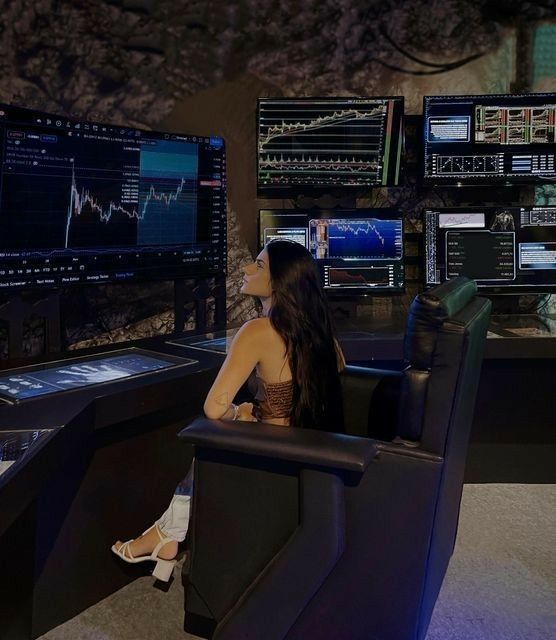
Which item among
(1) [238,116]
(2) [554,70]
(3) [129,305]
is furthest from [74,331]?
(2) [554,70]

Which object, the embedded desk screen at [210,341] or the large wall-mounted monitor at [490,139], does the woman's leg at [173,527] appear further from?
the large wall-mounted monitor at [490,139]

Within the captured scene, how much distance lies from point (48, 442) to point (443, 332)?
885 millimetres

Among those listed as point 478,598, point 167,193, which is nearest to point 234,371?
point 478,598

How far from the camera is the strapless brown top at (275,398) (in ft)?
6.32

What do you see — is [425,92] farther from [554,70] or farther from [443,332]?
[443,332]

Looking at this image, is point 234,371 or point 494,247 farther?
point 494,247

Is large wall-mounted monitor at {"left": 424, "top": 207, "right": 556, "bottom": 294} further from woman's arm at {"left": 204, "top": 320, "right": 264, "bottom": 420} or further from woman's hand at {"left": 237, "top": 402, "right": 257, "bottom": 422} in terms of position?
woman's arm at {"left": 204, "top": 320, "right": 264, "bottom": 420}

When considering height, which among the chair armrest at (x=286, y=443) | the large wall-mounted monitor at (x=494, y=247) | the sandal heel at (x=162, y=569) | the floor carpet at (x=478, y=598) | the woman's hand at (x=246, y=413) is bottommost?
the floor carpet at (x=478, y=598)

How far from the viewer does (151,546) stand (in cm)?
210

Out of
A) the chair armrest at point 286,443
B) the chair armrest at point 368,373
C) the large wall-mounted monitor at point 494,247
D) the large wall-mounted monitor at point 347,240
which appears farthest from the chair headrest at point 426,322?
the large wall-mounted monitor at point 494,247

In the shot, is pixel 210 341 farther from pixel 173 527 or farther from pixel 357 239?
pixel 357 239

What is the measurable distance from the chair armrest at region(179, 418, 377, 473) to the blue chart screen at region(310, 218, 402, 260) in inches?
68.5

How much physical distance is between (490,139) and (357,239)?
0.81 meters

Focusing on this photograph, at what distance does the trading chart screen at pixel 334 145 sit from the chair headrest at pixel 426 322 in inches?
72.9
